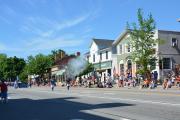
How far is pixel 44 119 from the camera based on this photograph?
15531 mm

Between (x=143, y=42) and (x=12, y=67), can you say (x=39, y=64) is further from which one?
(x=143, y=42)

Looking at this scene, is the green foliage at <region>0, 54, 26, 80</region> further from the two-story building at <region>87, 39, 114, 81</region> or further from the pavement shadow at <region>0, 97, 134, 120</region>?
the pavement shadow at <region>0, 97, 134, 120</region>

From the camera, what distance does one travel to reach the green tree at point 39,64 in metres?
97.1

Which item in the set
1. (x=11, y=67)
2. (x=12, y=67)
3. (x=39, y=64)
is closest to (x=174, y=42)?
(x=39, y=64)

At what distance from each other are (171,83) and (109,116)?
23.4 metres

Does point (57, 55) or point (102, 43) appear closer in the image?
point (102, 43)

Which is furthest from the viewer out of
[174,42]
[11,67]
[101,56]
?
[11,67]

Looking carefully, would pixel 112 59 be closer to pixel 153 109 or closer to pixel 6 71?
pixel 153 109

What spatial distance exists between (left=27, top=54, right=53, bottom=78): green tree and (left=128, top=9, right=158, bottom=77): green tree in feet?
174

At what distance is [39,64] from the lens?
321 ft

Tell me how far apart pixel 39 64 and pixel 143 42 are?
180 ft

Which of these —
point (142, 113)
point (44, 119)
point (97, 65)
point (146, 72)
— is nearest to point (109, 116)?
point (142, 113)

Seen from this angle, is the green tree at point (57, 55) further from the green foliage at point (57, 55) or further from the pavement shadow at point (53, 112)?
the pavement shadow at point (53, 112)

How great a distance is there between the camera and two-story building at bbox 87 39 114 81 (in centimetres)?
6812
